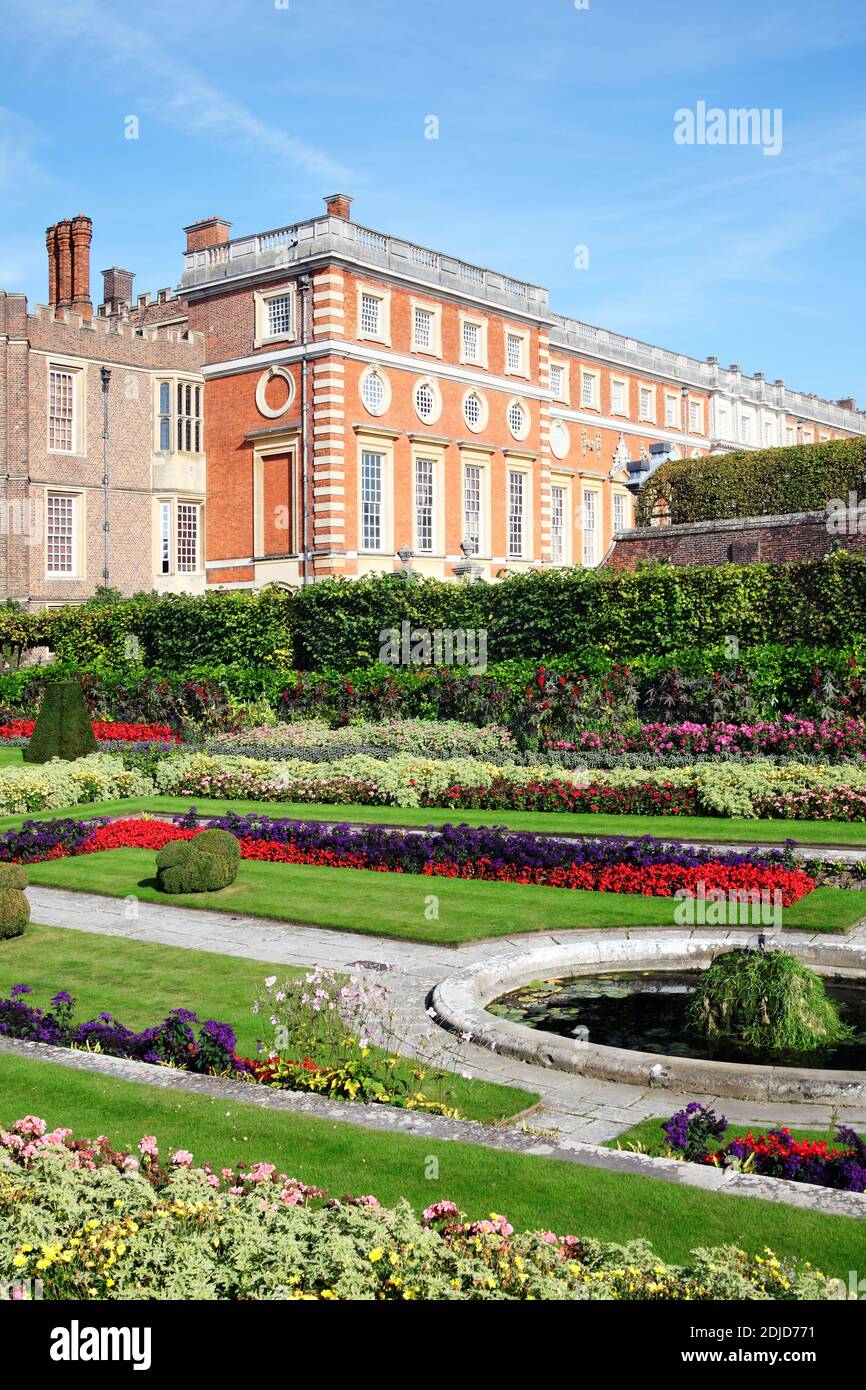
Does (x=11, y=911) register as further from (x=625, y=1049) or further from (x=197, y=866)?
(x=625, y=1049)

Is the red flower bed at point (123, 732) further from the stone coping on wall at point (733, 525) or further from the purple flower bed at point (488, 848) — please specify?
the stone coping on wall at point (733, 525)

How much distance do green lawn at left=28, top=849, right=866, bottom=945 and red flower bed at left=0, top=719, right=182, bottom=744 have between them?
36.5 feet

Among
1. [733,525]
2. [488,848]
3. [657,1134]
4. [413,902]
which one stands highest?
[733,525]

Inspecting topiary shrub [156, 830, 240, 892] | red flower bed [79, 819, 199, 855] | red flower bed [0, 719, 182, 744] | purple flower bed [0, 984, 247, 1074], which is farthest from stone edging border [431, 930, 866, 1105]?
red flower bed [0, 719, 182, 744]

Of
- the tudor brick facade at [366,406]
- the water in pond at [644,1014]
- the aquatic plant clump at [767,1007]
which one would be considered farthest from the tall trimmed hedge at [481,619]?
the aquatic plant clump at [767,1007]

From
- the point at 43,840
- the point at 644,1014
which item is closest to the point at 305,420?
the point at 43,840

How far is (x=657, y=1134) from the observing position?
6.88m

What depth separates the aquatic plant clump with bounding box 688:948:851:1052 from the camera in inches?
332

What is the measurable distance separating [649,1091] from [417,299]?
3707 centimetres

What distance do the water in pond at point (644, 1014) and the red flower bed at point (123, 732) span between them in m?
16.7

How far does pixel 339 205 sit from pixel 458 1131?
3780 centimetres

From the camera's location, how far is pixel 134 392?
41.0 metres

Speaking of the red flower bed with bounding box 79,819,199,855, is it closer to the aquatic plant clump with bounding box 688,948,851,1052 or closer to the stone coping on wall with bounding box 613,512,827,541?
the aquatic plant clump with bounding box 688,948,851,1052
